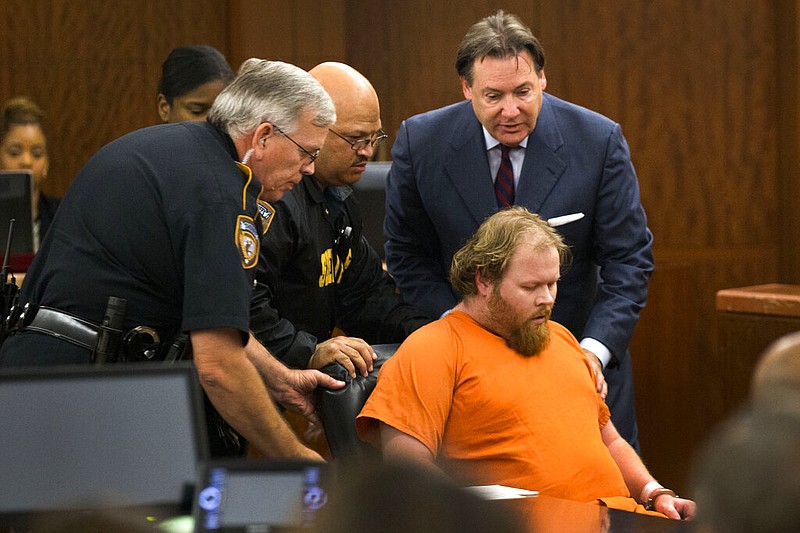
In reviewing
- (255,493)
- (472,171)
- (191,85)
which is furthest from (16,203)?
(255,493)

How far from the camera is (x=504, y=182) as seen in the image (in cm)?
305

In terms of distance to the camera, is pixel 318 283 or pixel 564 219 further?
pixel 564 219

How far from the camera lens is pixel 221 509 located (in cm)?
121

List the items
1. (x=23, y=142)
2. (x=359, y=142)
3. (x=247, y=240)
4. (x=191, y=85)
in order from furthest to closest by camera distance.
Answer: (x=23, y=142), (x=191, y=85), (x=359, y=142), (x=247, y=240)

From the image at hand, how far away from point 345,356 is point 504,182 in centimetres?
79

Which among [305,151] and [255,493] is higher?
[305,151]

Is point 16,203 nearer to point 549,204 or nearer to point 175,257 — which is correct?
point 549,204

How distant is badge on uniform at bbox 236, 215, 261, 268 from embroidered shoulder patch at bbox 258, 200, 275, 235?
28 centimetres

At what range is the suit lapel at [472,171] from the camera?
303 cm

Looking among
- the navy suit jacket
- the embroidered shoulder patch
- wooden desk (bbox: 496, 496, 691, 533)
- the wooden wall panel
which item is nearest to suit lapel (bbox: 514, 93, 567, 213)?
the navy suit jacket

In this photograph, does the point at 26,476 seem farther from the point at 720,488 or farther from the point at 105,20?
the point at 105,20

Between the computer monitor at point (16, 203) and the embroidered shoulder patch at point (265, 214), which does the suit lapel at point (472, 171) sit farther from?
the computer monitor at point (16, 203)

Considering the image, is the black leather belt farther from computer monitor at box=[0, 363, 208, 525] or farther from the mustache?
the mustache

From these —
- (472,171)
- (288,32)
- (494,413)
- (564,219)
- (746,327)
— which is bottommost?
(746,327)
